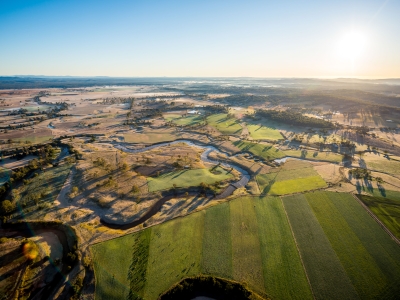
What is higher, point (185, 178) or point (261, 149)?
point (261, 149)

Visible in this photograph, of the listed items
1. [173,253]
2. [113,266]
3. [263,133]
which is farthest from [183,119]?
[113,266]

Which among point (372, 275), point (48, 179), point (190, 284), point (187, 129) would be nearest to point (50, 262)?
point (190, 284)

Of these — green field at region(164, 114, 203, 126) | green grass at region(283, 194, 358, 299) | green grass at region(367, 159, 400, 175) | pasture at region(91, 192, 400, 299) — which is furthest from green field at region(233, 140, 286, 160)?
green field at region(164, 114, 203, 126)

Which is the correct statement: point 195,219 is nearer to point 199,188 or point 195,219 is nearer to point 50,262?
point 199,188

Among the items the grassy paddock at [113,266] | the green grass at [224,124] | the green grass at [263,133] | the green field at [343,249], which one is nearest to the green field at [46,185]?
the grassy paddock at [113,266]

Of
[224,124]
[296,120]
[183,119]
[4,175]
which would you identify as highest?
[296,120]

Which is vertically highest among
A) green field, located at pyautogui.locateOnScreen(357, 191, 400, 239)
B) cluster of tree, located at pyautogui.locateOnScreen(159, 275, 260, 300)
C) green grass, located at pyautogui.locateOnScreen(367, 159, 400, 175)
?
green field, located at pyautogui.locateOnScreen(357, 191, 400, 239)

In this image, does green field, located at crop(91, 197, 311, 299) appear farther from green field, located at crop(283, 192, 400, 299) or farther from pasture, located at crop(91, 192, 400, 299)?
green field, located at crop(283, 192, 400, 299)

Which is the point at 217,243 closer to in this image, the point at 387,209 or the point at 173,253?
the point at 173,253
